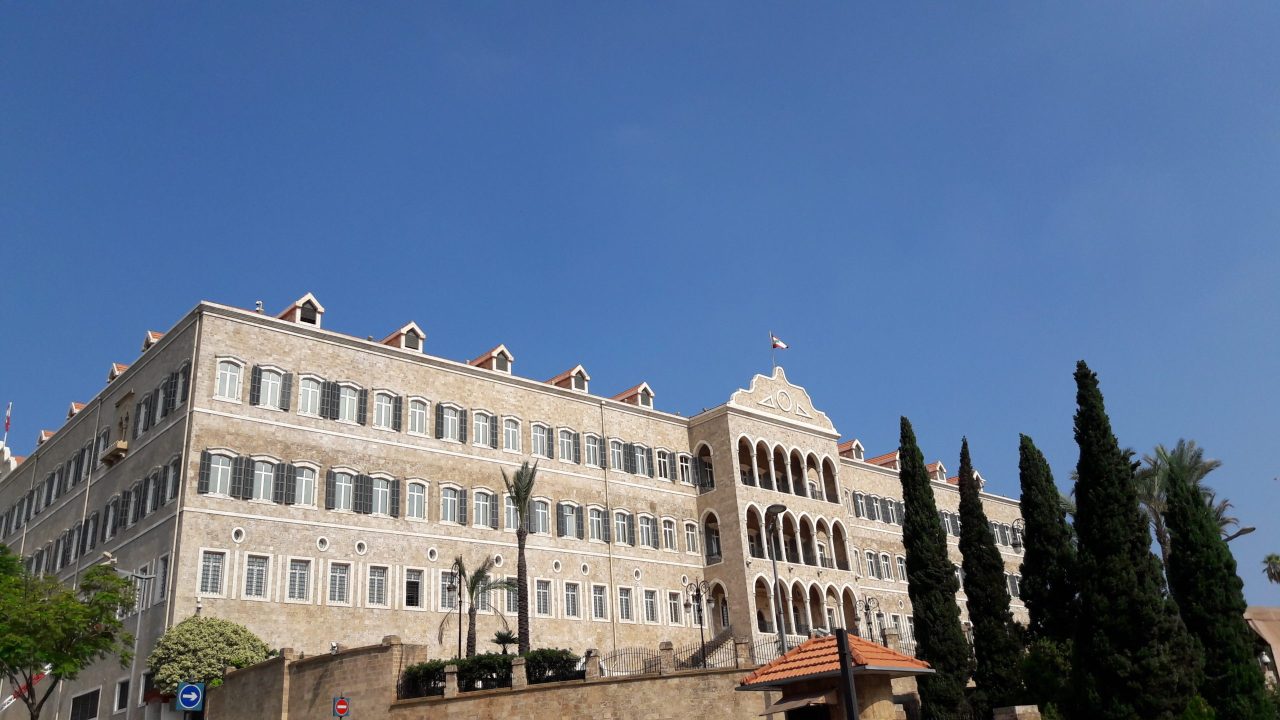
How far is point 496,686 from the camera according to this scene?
28.4 meters

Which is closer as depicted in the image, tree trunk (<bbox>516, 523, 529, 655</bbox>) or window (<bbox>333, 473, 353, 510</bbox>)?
tree trunk (<bbox>516, 523, 529, 655</bbox>)

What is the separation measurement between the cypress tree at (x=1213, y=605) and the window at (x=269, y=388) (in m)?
28.4

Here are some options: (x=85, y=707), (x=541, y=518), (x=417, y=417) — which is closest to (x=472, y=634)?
(x=541, y=518)

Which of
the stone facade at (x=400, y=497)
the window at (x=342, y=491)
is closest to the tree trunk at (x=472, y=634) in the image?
the stone facade at (x=400, y=497)

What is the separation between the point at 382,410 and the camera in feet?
127

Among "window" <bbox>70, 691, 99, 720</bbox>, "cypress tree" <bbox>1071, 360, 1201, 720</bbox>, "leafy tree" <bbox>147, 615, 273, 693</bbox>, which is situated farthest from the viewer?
"window" <bbox>70, 691, 99, 720</bbox>

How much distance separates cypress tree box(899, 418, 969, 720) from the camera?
28672mm

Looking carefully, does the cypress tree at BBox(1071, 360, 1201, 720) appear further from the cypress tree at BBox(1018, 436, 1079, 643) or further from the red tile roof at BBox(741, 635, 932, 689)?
the red tile roof at BBox(741, 635, 932, 689)

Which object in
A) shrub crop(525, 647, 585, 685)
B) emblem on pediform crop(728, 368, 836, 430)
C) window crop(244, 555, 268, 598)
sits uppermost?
emblem on pediform crop(728, 368, 836, 430)

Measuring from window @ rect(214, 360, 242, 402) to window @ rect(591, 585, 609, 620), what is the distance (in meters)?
15.8

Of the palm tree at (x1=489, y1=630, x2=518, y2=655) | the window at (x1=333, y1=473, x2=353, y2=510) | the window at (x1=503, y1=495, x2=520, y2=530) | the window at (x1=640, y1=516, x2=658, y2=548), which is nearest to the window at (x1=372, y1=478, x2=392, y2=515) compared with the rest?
the window at (x1=333, y1=473, x2=353, y2=510)

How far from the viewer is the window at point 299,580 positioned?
112 feet

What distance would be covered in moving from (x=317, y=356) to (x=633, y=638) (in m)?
16.8

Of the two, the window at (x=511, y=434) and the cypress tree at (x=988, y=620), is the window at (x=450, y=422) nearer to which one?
the window at (x=511, y=434)
